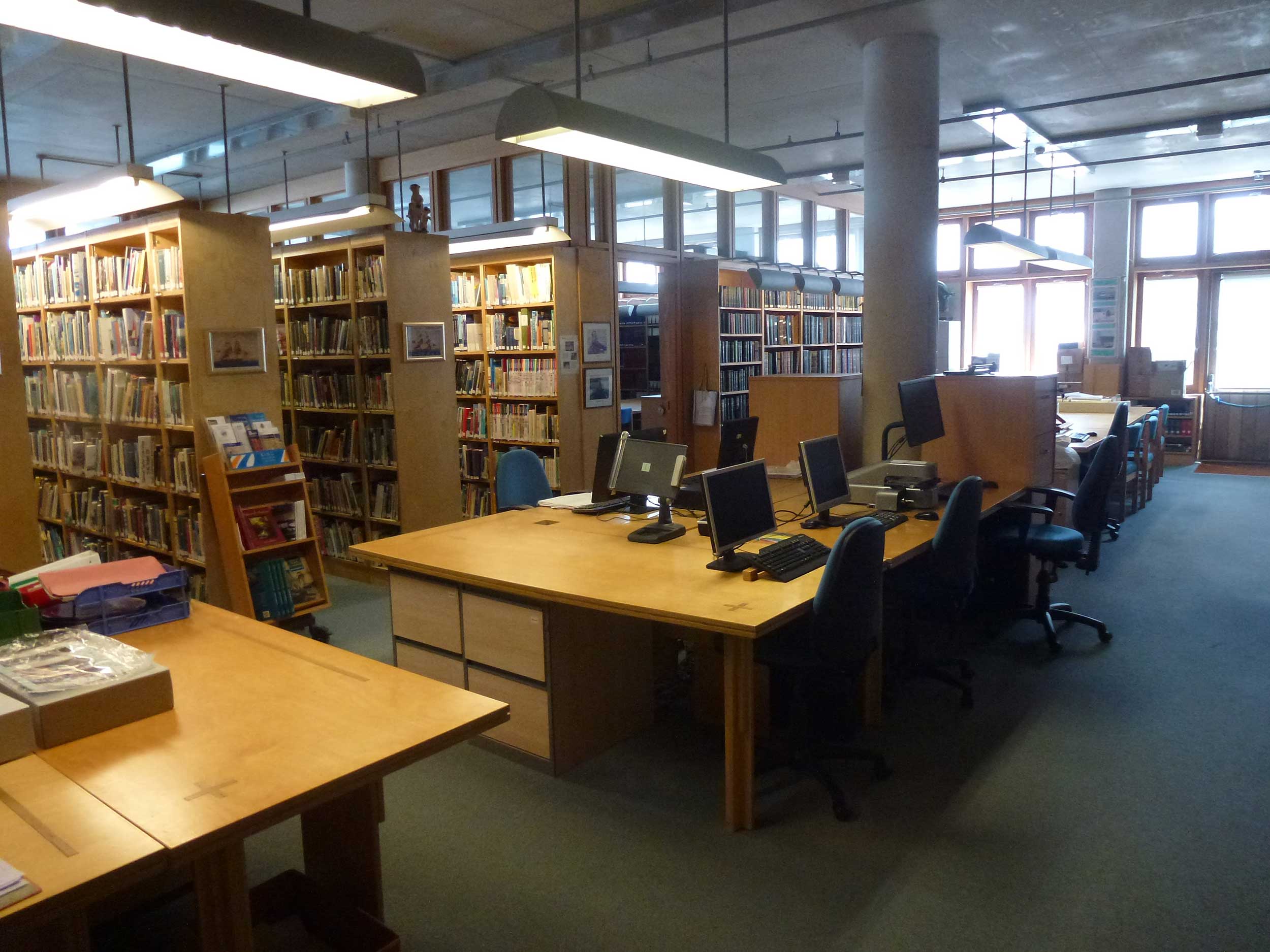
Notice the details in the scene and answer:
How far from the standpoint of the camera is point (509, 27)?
6.16 meters

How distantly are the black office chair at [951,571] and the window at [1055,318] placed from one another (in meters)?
10.8

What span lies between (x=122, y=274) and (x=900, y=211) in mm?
5122

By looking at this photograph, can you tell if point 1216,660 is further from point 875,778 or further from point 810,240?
point 810,240

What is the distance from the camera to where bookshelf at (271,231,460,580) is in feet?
21.4

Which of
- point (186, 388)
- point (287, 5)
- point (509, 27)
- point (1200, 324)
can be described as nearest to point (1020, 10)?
point (509, 27)

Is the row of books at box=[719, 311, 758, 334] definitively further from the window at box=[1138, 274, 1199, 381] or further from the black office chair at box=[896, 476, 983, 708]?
the window at box=[1138, 274, 1199, 381]

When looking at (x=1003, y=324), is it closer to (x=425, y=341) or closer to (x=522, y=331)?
(x=522, y=331)

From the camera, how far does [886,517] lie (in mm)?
4352

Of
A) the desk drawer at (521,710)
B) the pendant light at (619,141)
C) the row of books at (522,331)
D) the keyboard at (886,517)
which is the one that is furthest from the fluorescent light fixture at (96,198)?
the keyboard at (886,517)

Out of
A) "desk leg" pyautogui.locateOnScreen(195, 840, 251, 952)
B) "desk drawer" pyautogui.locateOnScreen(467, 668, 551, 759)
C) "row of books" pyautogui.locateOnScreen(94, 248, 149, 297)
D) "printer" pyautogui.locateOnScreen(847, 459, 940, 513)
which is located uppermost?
"row of books" pyautogui.locateOnScreen(94, 248, 149, 297)

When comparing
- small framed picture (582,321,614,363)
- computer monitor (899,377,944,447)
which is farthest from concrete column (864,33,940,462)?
small framed picture (582,321,614,363)

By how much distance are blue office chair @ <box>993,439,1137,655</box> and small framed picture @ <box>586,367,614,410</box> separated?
3762mm

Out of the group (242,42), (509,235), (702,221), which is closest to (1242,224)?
(702,221)

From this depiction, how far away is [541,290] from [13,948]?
21.0ft
